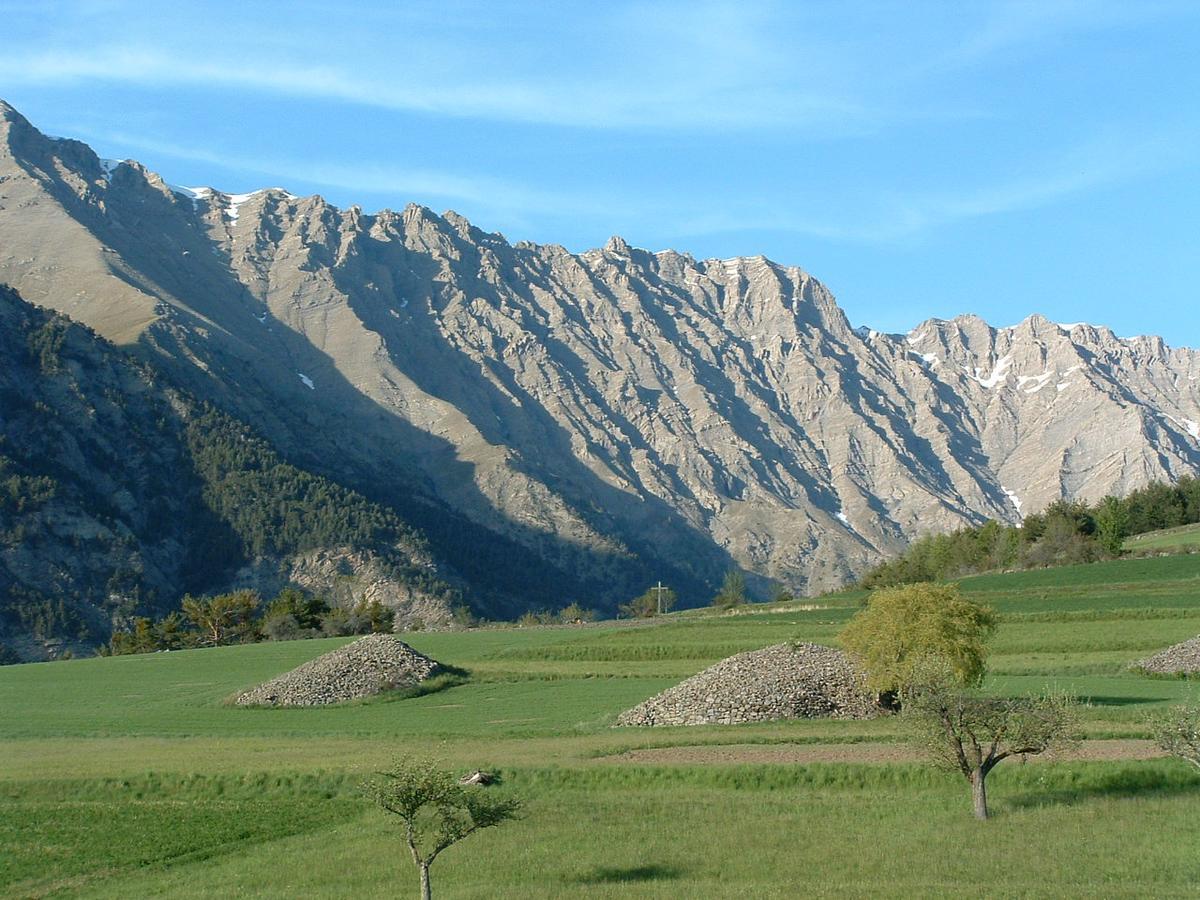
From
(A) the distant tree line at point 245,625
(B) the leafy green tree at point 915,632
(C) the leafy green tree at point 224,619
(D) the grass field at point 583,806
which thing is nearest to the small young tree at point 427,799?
(D) the grass field at point 583,806

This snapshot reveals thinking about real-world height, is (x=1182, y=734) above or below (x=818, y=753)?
above

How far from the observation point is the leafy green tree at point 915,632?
60531 millimetres

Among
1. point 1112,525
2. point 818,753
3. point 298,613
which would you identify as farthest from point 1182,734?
point 298,613

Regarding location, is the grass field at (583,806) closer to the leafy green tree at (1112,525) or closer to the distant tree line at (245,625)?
the leafy green tree at (1112,525)

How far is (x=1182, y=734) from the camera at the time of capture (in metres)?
38.1

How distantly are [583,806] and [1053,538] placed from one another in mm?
125866

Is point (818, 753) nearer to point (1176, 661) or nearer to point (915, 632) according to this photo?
point (915, 632)

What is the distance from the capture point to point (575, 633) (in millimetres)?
125250

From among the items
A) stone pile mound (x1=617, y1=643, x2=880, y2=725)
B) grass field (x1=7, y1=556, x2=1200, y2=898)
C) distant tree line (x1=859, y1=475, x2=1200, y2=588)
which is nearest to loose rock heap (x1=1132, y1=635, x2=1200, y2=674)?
grass field (x1=7, y1=556, x2=1200, y2=898)

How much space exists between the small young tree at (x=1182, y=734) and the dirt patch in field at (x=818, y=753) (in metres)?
4.77

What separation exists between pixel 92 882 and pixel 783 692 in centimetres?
3786

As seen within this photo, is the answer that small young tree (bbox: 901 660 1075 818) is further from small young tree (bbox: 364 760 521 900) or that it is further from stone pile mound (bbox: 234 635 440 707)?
stone pile mound (bbox: 234 635 440 707)

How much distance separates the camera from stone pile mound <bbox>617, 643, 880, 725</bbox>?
63.2 metres

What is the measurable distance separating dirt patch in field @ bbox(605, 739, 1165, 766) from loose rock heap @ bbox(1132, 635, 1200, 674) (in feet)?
75.5
